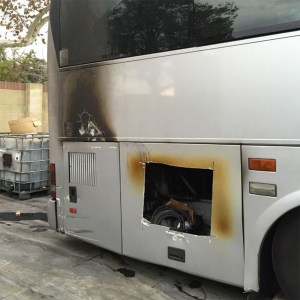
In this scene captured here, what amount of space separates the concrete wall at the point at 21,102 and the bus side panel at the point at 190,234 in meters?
9.31

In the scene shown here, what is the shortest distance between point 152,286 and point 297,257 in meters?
1.52

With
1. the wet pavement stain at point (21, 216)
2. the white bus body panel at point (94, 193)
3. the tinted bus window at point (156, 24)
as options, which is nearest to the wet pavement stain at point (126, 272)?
the white bus body panel at point (94, 193)

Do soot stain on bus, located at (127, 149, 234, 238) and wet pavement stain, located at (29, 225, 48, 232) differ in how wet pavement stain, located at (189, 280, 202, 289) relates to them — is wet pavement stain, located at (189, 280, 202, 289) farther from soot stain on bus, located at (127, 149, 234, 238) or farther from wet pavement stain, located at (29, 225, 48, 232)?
wet pavement stain, located at (29, 225, 48, 232)

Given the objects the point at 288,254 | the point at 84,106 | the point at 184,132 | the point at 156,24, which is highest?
the point at 156,24

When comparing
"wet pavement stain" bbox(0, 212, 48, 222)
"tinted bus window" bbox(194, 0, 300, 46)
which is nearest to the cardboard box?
"wet pavement stain" bbox(0, 212, 48, 222)

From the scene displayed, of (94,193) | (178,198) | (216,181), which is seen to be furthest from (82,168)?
(216,181)

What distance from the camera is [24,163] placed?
26.5ft

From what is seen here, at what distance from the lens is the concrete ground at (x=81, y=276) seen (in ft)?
12.5

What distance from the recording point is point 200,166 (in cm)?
340

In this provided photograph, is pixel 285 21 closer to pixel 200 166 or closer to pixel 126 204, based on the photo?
pixel 200 166

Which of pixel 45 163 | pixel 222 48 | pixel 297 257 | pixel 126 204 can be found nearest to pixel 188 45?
pixel 222 48

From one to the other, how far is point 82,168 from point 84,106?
69cm

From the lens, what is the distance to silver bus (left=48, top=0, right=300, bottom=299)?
2982 millimetres

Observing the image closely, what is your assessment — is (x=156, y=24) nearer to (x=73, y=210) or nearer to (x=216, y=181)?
(x=216, y=181)
